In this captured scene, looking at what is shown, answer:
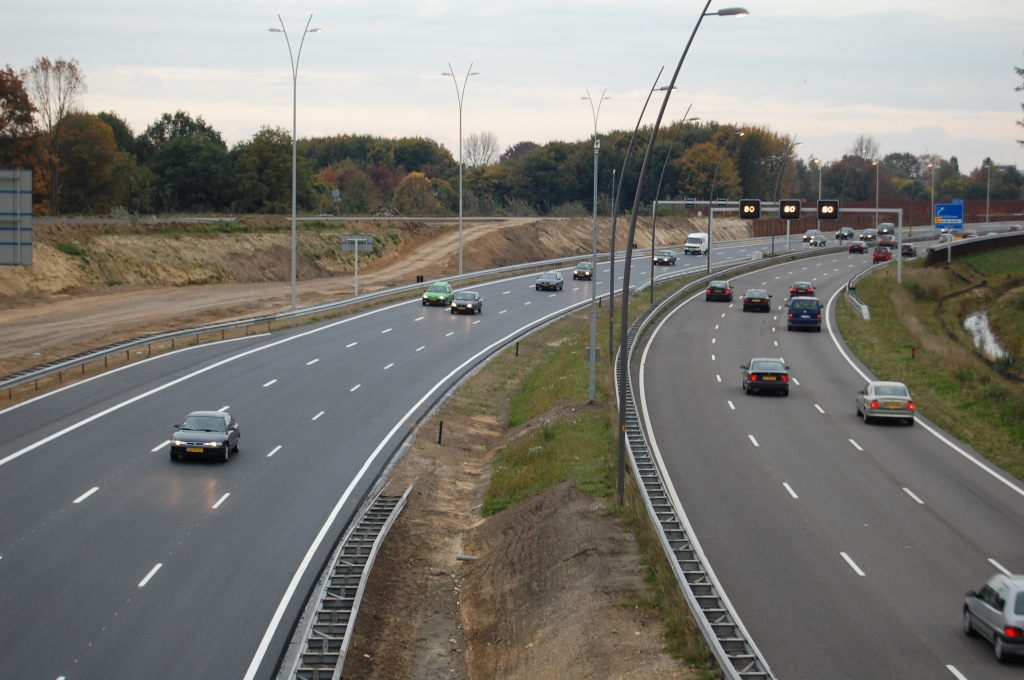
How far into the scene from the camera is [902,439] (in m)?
32.8

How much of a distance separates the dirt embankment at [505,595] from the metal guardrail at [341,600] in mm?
466

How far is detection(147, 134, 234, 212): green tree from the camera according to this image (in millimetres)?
103938

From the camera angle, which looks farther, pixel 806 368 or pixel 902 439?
pixel 806 368

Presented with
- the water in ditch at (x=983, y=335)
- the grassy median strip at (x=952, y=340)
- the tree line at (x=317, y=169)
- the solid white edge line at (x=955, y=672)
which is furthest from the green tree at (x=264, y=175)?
the solid white edge line at (x=955, y=672)

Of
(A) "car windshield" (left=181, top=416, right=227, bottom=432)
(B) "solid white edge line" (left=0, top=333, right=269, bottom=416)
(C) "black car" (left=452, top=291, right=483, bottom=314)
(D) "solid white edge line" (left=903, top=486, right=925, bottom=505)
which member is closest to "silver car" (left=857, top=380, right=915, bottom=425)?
(D) "solid white edge line" (left=903, top=486, right=925, bottom=505)

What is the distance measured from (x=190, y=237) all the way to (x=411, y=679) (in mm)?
66835

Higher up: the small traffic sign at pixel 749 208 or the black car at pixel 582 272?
the small traffic sign at pixel 749 208

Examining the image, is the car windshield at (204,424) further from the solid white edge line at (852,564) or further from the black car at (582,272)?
the black car at (582,272)

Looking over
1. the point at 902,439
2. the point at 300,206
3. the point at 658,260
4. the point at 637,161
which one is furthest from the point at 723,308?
the point at 637,161

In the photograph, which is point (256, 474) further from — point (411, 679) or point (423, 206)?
point (423, 206)

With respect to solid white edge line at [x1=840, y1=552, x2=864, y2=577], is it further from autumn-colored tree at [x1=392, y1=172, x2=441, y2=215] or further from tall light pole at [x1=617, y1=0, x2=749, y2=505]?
autumn-colored tree at [x1=392, y1=172, x2=441, y2=215]

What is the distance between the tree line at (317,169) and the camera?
87.9m

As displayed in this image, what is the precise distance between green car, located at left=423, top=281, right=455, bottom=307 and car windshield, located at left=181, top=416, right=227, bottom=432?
35374 mm

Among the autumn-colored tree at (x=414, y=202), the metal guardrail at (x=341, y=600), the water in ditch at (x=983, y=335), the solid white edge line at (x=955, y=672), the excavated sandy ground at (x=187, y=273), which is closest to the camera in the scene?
the solid white edge line at (x=955, y=672)
